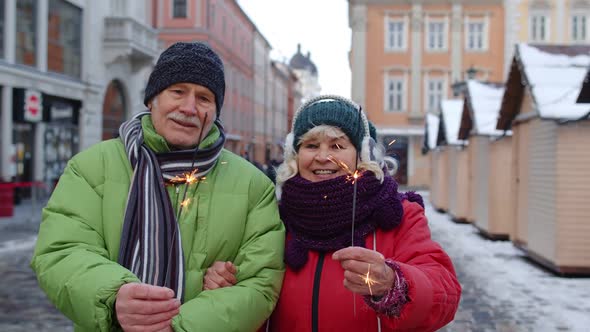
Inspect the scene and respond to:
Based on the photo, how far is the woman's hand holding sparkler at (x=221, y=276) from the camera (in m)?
2.28

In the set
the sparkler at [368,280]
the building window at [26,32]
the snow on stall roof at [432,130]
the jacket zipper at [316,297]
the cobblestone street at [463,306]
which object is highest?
the building window at [26,32]

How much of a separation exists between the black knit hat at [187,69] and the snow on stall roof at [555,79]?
863 centimetres

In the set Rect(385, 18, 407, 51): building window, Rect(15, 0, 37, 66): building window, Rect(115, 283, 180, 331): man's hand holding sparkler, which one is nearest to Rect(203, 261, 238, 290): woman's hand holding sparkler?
Rect(115, 283, 180, 331): man's hand holding sparkler

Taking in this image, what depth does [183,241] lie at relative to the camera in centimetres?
235

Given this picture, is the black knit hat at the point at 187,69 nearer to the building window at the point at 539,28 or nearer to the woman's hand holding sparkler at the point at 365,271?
the woman's hand holding sparkler at the point at 365,271

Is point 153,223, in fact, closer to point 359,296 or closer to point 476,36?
point 359,296

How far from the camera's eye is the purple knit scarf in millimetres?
2502

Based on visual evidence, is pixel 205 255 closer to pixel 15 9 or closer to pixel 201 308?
pixel 201 308

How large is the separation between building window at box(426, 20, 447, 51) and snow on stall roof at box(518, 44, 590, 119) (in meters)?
30.1

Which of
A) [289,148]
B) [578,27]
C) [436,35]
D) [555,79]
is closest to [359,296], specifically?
[289,148]

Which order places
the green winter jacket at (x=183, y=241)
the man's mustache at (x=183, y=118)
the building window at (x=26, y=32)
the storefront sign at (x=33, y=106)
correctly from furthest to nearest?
the building window at (x=26, y=32) → the storefront sign at (x=33, y=106) → the man's mustache at (x=183, y=118) → the green winter jacket at (x=183, y=241)

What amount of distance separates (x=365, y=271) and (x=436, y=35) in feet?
136

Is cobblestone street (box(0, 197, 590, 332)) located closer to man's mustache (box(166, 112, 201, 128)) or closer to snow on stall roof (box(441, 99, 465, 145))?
man's mustache (box(166, 112, 201, 128))

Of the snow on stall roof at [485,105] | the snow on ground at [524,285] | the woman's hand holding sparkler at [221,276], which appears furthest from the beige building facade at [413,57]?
the woman's hand holding sparkler at [221,276]
